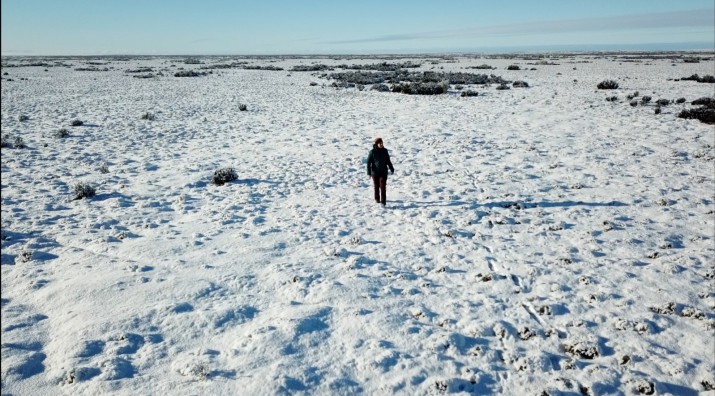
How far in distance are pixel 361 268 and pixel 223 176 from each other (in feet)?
20.8

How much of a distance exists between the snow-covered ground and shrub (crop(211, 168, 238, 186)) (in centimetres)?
35

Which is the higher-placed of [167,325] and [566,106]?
[566,106]

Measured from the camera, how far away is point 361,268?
803 cm

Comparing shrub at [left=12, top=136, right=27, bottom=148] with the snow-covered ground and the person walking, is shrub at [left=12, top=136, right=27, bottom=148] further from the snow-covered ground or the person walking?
the person walking

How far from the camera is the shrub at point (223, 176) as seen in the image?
12586 millimetres

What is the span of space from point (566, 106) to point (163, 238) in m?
21.9

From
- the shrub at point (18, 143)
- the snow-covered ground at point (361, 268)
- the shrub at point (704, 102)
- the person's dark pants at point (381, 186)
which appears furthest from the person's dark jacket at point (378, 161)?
the shrub at point (704, 102)

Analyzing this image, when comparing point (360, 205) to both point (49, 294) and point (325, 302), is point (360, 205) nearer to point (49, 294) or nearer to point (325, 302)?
point (325, 302)

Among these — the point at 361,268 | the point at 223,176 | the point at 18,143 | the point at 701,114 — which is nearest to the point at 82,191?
the point at 223,176

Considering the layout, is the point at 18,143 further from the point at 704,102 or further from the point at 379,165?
the point at 704,102

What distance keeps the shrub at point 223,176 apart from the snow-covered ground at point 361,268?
35cm

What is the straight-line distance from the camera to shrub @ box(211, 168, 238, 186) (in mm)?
12586

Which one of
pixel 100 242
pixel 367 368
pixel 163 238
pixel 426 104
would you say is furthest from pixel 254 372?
pixel 426 104

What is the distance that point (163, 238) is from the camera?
919 centimetres
